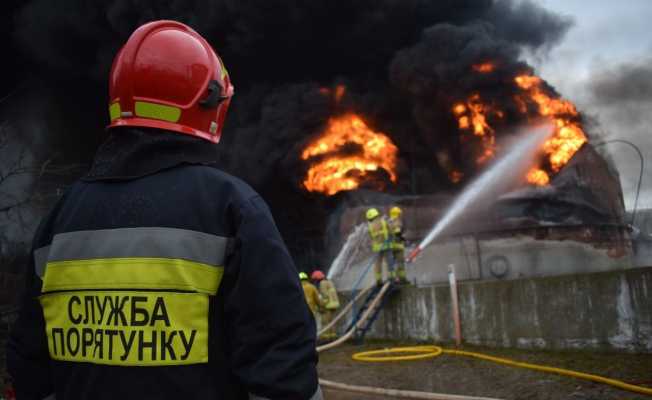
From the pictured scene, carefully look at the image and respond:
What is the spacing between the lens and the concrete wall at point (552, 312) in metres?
4.91

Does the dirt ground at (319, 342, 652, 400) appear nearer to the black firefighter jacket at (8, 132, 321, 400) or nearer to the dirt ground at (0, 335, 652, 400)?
the dirt ground at (0, 335, 652, 400)

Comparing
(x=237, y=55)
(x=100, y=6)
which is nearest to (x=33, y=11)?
(x=100, y=6)

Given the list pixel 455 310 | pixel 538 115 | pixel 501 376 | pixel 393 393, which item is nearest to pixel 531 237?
pixel 538 115

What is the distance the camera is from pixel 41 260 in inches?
54.0

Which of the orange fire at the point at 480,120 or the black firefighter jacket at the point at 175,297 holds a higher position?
the orange fire at the point at 480,120

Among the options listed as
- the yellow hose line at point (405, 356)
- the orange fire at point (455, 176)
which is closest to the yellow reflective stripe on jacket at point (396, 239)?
the yellow hose line at point (405, 356)

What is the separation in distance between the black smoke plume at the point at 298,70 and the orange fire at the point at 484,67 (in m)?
0.24

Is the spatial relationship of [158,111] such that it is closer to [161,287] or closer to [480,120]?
[161,287]

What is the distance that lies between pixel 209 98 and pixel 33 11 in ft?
69.7

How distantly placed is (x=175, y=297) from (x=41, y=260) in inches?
20.4

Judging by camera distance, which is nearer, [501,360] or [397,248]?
[501,360]

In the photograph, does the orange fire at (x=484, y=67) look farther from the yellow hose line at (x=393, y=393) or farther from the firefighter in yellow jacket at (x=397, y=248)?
the yellow hose line at (x=393, y=393)

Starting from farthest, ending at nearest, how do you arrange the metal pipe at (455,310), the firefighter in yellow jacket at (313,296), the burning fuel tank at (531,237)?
the burning fuel tank at (531,237)
the firefighter in yellow jacket at (313,296)
the metal pipe at (455,310)

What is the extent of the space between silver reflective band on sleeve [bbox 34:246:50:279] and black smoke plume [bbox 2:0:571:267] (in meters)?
17.9
